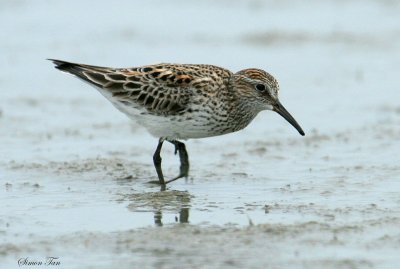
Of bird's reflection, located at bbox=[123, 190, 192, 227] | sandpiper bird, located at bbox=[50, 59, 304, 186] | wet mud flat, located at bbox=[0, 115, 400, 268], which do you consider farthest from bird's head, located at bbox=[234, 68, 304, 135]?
bird's reflection, located at bbox=[123, 190, 192, 227]

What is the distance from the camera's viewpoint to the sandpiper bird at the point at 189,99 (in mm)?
11016

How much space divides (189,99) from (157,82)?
551 mm

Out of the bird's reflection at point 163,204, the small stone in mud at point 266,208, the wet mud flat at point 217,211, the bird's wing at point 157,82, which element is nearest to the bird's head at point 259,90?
the bird's wing at point 157,82

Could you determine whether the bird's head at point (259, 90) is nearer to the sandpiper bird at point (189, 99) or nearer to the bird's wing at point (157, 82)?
the sandpiper bird at point (189, 99)

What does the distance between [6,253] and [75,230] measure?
2.94 ft

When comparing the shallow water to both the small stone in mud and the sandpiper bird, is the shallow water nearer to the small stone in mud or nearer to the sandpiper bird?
the small stone in mud

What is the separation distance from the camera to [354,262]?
786 cm

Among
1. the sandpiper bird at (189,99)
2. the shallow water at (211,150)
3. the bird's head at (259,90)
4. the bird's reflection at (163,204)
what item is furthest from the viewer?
the bird's head at (259,90)

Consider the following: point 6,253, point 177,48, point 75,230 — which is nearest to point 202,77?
point 75,230

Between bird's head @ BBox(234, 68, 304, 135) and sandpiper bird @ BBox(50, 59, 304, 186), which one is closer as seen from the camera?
sandpiper bird @ BBox(50, 59, 304, 186)

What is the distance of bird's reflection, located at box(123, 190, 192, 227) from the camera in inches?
371

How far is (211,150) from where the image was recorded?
1279 centimetres

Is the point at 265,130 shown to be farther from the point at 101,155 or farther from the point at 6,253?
the point at 6,253

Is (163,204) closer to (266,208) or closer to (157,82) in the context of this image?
(266,208)
